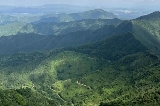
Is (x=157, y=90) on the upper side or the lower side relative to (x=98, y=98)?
upper

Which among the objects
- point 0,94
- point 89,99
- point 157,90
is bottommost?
point 89,99

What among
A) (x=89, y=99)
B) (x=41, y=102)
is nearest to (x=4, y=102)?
(x=41, y=102)

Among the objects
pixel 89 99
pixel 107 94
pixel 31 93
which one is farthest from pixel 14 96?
pixel 107 94

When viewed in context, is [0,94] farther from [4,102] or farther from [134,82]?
[134,82]

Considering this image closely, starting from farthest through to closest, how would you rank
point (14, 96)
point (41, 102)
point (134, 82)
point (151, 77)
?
1. point (134, 82)
2. point (151, 77)
3. point (41, 102)
4. point (14, 96)

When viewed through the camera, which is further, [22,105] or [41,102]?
[41,102]

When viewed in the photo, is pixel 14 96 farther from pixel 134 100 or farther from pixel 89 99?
pixel 134 100

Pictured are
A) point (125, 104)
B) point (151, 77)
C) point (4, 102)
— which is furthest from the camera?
point (151, 77)

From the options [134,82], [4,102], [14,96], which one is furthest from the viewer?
[134,82]

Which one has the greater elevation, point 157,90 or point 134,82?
point 157,90
